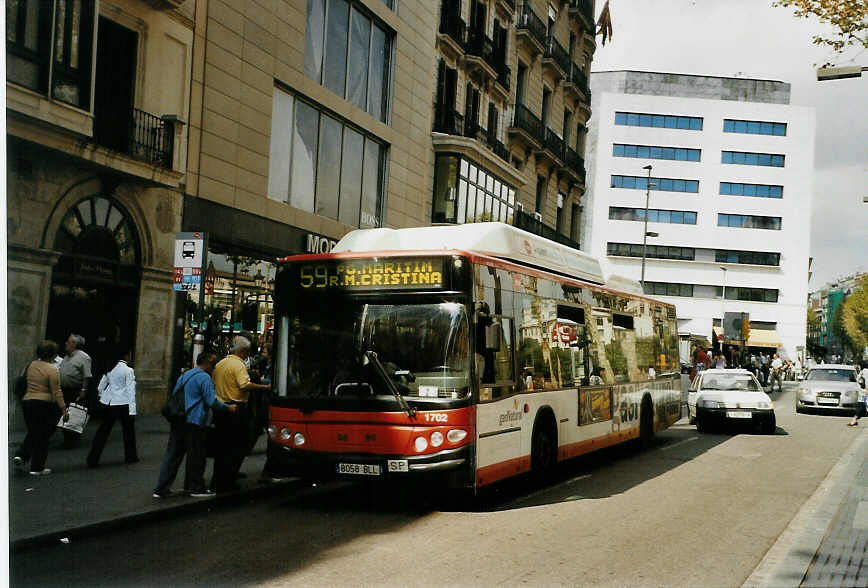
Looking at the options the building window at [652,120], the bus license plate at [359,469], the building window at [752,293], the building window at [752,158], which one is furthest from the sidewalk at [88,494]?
the building window at [752,158]

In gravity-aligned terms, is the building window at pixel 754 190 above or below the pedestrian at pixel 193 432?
above

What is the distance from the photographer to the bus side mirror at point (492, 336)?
9.52 metres

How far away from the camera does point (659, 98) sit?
7319 centimetres

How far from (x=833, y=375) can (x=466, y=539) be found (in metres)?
24.5

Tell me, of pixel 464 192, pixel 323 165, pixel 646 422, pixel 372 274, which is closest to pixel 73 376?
pixel 372 274

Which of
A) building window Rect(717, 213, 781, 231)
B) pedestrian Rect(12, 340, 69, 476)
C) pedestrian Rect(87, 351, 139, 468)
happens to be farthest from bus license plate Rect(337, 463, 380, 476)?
building window Rect(717, 213, 781, 231)

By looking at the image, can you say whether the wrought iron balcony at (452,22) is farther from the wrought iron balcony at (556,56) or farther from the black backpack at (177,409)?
the black backpack at (177,409)

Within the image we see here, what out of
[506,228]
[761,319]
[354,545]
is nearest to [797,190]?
[761,319]

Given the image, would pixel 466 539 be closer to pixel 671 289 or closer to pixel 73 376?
pixel 73 376

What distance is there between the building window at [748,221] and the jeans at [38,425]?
6784cm

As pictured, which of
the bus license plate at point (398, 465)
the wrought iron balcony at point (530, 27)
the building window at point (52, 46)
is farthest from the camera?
the wrought iron balcony at point (530, 27)

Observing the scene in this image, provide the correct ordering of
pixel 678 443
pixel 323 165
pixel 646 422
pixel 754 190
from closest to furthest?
pixel 646 422 → pixel 678 443 → pixel 323 165 → pixel 754 190

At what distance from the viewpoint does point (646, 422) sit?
17031mm

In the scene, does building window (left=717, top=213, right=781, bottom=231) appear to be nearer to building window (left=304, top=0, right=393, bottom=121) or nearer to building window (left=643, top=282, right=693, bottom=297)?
building window (left=643, top=282, right=693, bottom=297)
